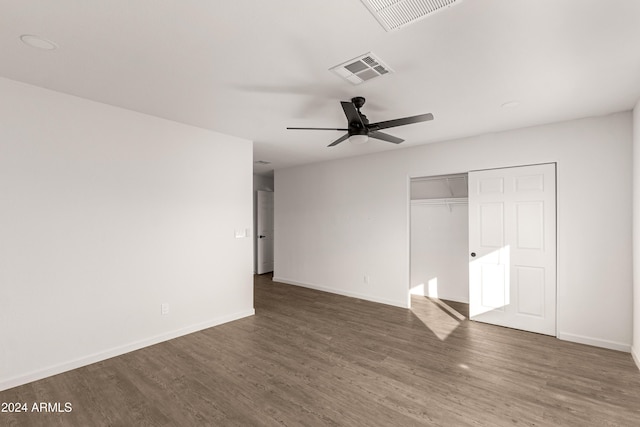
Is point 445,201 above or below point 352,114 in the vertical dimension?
below

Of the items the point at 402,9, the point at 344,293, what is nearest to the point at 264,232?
the point at 344,293

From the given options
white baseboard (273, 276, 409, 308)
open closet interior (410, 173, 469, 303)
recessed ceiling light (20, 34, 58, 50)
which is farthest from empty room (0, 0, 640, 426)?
open closet interior (410, 173, 469, 303)

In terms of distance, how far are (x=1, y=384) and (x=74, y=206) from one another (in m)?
1.56

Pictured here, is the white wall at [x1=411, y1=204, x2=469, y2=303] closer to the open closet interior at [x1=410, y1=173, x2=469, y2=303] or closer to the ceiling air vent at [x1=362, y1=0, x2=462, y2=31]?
the open closet interior at [x1=410, y1=173, x2=469, y2=303]

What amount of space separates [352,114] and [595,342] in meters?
3.76

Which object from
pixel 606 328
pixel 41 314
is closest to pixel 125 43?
pixel 41 314

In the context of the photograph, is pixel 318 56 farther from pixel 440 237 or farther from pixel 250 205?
pixel 440 237

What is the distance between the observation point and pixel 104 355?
304cm

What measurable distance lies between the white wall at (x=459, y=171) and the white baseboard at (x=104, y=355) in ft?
8.19

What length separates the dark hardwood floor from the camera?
2184mm

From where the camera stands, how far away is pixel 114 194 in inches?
124

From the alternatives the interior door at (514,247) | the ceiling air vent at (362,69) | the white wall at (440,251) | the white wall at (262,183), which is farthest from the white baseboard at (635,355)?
the white wall at (262,183)

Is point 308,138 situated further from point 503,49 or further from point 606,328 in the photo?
point 606,328

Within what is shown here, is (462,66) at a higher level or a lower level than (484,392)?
higher
